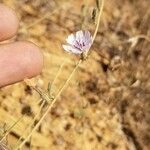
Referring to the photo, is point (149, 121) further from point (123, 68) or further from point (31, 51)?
point (31, 51)

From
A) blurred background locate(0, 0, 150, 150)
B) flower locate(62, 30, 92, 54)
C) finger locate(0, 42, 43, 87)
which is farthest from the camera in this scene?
blurred background locate(0, 0, 150, 150)

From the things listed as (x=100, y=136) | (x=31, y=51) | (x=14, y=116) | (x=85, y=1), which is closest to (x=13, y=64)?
(x=31, y=51)

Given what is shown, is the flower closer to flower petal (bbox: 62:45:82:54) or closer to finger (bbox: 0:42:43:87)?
flower petal (bbox: 62:45:82:54)

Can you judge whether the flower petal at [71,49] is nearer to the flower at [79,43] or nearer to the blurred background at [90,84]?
the flower at [79,43]

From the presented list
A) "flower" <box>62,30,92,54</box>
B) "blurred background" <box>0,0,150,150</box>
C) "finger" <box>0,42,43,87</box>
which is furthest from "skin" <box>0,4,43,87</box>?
"blurred background" <box>0,0,150,150</box>

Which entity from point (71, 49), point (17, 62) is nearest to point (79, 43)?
point (71, 49)

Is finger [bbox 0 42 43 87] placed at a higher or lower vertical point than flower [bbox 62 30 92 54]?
lower
